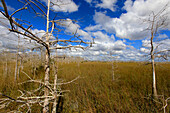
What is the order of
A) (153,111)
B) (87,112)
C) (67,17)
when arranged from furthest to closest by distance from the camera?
(87,112)
(153,111)
(67,17)

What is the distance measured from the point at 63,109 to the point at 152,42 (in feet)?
18.9

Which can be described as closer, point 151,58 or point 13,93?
point 151,58

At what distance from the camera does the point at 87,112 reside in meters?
3.68

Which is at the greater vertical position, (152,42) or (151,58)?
(152,42)

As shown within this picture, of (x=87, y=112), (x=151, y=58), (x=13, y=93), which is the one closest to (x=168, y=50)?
(x=151, y=58)

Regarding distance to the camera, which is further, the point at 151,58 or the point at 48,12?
the point at 151,58

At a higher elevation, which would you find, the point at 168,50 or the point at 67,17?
the point at 67,17

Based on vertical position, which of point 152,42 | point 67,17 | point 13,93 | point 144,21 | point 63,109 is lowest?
point 63,109

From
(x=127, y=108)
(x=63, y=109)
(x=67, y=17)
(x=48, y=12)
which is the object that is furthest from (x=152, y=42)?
(x=63, y=109)

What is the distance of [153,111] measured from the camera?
136 inches

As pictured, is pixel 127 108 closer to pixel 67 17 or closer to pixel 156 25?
pixel 156 25

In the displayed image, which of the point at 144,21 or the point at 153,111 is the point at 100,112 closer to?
the point at 153,111

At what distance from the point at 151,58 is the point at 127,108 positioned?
9.02ft

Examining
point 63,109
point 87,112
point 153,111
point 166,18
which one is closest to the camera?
point 166,18
